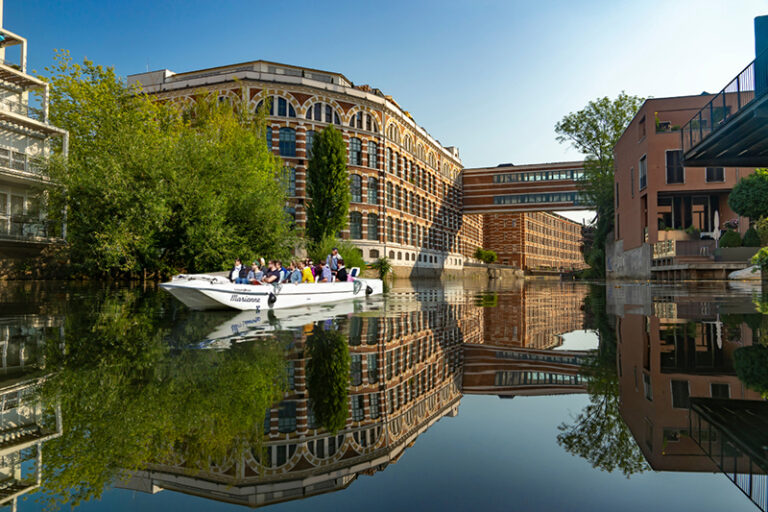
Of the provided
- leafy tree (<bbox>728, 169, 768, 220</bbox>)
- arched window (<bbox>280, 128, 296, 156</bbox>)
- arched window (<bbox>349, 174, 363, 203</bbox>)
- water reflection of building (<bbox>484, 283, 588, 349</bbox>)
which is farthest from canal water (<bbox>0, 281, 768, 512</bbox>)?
arched window (<bbox>349, 174, 363, 203</bbox>)

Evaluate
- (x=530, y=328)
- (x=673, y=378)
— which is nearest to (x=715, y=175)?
(x=530, y=328)

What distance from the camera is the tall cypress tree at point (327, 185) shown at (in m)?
38.5

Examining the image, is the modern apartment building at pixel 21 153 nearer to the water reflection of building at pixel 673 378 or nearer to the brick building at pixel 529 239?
the water reflection of building at pixel 673 378

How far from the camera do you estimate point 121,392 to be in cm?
396

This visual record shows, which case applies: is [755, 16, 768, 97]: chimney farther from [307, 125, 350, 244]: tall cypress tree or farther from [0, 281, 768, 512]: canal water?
[307, 125, 350, 244]: tall cypress tree

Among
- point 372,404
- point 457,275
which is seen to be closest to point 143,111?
point 372,404

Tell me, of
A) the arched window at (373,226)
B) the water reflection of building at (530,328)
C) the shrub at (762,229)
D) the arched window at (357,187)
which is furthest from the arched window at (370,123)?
the water reflection of building at (530,328)

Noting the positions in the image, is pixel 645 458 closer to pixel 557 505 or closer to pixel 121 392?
pixel 557 505

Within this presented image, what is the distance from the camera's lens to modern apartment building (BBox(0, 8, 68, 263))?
25.5 metres

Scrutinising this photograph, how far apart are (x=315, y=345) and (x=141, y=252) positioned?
53.5 feet

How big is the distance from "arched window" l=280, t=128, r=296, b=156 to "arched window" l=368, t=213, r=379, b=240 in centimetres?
962

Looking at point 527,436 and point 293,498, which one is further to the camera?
point 527,436

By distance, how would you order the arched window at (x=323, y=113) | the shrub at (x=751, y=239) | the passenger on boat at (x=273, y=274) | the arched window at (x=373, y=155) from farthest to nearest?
1. the arched window at (x=373, y=155)
2. the arched window at (x=323, y=113)
3. the shrub at (x=751, y=239)
4. the passenger on boat at (x=273, y=274)

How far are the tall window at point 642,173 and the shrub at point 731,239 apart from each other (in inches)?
238
